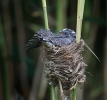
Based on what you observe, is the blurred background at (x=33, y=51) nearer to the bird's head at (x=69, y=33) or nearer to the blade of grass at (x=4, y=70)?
the blade of grass at (x=4, y=70)

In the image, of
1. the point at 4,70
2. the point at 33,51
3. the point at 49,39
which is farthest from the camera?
the point at 33,51

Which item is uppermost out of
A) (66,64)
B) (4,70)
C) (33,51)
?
(33,51)

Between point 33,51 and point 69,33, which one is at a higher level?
point 33,51

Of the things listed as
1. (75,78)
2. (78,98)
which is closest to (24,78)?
(78,98)

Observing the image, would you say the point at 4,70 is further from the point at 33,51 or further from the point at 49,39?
the point at 49,39

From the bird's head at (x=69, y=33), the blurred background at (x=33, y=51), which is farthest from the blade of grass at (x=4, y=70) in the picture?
the bird's head at (x=69, y=33)

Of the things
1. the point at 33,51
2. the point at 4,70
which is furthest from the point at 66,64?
the point at 33,51
